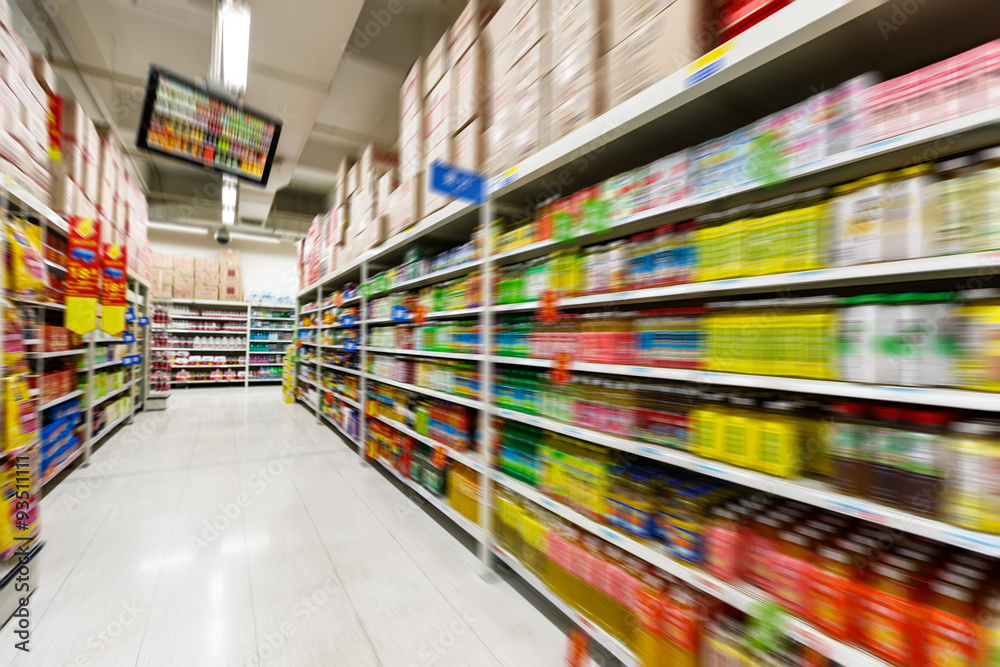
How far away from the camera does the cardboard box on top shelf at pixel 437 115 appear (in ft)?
7.85

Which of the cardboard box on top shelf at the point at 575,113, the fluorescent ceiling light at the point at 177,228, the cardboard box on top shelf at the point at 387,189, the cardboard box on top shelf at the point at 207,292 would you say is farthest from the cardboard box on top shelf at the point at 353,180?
the fluorescent ceiling light at the point at 177,228

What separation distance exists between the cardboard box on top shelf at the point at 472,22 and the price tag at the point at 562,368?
1.82 metres

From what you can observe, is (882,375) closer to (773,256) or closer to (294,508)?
(773,256)

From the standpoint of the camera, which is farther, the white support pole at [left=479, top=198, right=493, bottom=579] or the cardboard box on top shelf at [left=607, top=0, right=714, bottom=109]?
the white support pole at [left=479, top=198, right=493, bottom=579]

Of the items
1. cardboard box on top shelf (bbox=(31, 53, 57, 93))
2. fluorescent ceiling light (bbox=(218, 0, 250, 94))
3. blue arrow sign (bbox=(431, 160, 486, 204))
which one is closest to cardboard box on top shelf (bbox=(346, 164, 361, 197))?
fluorescent ceiling light (bbox=(218, 0, 250, 94))

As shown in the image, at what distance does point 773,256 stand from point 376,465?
3606 millimetres

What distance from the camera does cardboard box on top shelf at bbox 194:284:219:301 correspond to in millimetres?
9086

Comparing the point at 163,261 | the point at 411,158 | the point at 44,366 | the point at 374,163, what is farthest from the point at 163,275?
the point at 411,158

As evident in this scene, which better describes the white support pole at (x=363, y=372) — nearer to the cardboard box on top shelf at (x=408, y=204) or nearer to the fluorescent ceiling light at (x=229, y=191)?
the cardboard box on top shelf at (x=408, y=204)

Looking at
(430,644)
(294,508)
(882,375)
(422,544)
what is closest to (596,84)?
(882,375)
